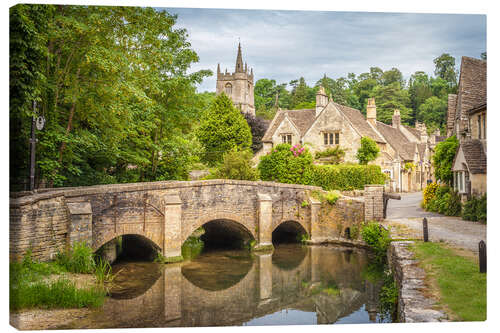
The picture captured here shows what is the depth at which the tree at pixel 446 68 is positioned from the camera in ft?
27.5

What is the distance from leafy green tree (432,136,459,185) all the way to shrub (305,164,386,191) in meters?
5.62

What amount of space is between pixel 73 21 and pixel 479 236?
8773mm

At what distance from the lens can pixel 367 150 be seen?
2267cm

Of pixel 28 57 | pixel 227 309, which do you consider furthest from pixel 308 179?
pixel 28 57

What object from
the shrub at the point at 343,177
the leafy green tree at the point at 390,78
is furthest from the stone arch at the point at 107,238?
the shrub at the point at 343,177

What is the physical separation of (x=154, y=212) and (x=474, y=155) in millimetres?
8668

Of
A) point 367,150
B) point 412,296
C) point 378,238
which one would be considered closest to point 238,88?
point 367,150

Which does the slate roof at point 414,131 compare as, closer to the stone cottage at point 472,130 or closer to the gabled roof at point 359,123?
the gabled roof at point 359,123

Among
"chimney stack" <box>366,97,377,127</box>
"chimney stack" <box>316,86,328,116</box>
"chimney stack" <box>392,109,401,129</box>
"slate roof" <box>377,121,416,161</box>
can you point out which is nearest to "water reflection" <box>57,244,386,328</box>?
"chimney stack" <box>366,97,377,127</box>

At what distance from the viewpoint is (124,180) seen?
15.2 meters

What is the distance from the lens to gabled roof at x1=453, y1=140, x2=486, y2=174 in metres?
8.18

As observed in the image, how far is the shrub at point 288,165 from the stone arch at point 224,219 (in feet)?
18.5

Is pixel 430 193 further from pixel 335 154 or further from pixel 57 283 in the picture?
pixel 57 283

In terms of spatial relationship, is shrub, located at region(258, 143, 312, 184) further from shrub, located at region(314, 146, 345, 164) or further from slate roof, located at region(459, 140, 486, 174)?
slate roof, located at region(459, 140, 486, 174)
